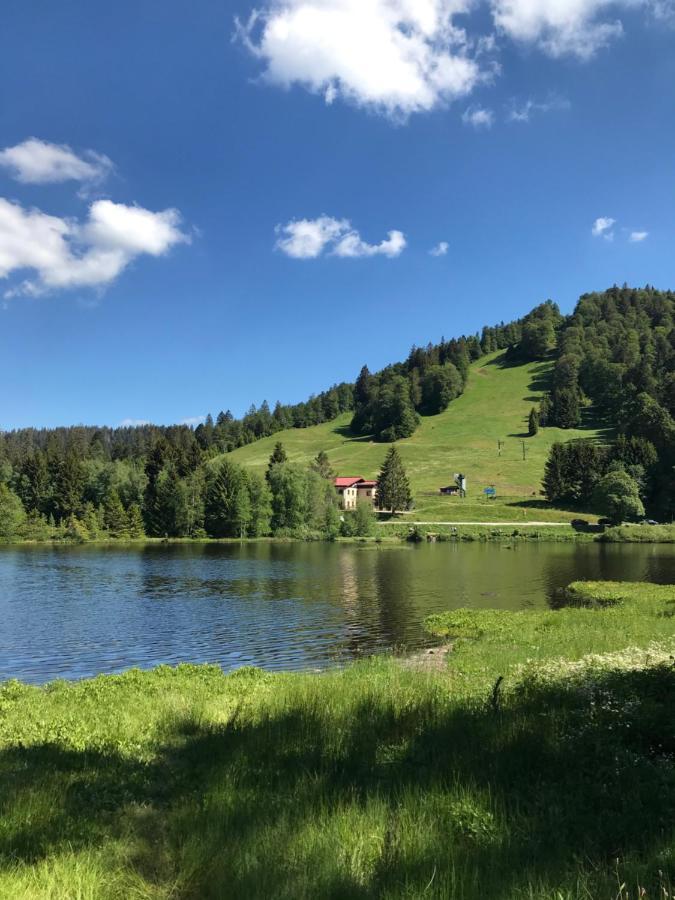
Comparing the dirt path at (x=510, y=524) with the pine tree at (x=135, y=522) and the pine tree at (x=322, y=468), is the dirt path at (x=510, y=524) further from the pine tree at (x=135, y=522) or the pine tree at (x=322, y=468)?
the pine tree at (x=135, y=522)

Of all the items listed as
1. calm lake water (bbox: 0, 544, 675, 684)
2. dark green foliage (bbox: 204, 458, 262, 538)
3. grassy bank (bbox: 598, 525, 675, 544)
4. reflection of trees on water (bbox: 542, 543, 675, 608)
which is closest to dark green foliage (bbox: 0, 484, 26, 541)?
calm lake water (bbox: 0, 544, 675, 684)

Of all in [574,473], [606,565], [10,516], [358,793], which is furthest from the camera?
[574,473]

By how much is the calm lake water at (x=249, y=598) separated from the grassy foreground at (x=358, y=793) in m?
16.6

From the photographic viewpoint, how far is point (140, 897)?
5309 mm

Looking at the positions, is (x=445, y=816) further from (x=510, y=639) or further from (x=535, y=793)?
(x=510, y=639)

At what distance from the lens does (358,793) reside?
7266mm

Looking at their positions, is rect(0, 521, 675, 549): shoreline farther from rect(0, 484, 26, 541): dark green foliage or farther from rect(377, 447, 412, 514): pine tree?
rect(377, 447, 412, 514): pine tree

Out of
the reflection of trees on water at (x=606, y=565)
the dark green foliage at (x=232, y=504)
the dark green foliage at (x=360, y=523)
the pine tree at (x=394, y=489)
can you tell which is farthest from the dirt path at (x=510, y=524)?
the dark green foliage at (x=232, y=504)

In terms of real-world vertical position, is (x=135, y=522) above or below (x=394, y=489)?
below

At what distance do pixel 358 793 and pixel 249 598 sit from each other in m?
42.9

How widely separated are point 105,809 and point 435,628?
3022cm

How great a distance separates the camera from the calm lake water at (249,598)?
101 feet

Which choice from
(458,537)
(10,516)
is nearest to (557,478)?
(458,537)

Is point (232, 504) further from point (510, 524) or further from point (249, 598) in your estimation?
point (249, 598)
